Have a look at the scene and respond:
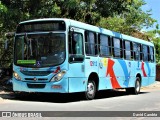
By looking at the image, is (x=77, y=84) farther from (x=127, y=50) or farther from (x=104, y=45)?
(x=127, y=50)

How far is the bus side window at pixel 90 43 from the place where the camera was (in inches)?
649

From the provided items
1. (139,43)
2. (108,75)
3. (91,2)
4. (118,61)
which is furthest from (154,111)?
(139,43)

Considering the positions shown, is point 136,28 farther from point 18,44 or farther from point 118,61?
point 18,44

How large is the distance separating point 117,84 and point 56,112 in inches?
316

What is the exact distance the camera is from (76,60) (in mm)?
15516

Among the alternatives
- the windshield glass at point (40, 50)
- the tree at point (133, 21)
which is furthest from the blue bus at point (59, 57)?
the tree at point (133, 21)

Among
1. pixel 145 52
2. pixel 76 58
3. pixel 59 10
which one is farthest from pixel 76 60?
pixel 145 52

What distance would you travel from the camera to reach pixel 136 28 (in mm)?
31406

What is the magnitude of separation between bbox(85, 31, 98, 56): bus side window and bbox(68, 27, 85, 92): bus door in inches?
17.0

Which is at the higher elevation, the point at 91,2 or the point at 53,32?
the point at 91,2

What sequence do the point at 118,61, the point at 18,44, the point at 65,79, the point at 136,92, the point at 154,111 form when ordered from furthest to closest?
the point at 136,92
the point at 118,61
the point at 18,44
the point at 65,79
the point at 154,111

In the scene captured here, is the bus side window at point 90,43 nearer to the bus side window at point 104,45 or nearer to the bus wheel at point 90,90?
the bus side window at point 104,45

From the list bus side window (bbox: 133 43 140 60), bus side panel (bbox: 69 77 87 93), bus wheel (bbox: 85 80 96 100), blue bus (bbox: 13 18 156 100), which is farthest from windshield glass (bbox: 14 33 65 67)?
bus side window (bbox: 133 43 140 60)

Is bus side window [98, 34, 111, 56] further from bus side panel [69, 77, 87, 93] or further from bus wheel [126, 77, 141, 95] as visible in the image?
bus wheel [126, 77, 141, 95]
